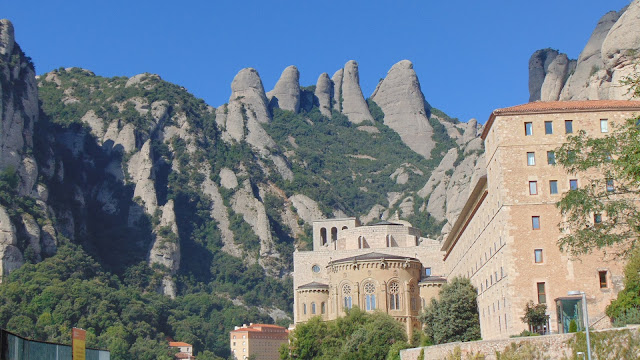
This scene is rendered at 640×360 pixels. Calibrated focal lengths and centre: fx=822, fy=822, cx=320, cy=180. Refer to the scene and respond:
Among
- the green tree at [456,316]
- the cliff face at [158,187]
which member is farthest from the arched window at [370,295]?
the cliff face at [158,187]

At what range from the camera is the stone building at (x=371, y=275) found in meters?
87.6

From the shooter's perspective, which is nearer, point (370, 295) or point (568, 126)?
point (568, 126)

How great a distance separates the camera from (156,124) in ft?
618

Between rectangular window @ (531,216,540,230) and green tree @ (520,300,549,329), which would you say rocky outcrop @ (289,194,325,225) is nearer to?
rectangular window @ (531,216,540,230)

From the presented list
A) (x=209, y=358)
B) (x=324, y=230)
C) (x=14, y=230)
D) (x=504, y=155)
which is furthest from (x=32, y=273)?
(x=504, y=155)

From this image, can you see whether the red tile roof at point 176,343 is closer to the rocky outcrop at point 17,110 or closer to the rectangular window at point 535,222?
the rocky outcrop at point 17,110

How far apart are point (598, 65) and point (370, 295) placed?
39.4 m

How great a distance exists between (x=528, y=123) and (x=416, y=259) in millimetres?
40063

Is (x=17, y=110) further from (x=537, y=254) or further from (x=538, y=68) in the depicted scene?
(x=537, y=254)

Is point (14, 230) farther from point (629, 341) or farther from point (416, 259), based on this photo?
point (629, 341)

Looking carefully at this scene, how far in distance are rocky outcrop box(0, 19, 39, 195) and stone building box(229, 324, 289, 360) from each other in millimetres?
44750

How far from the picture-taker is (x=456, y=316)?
67.9 meters

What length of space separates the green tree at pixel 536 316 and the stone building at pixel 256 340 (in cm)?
9965

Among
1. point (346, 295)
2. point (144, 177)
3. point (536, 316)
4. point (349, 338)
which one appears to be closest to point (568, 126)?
point (536, 316)
